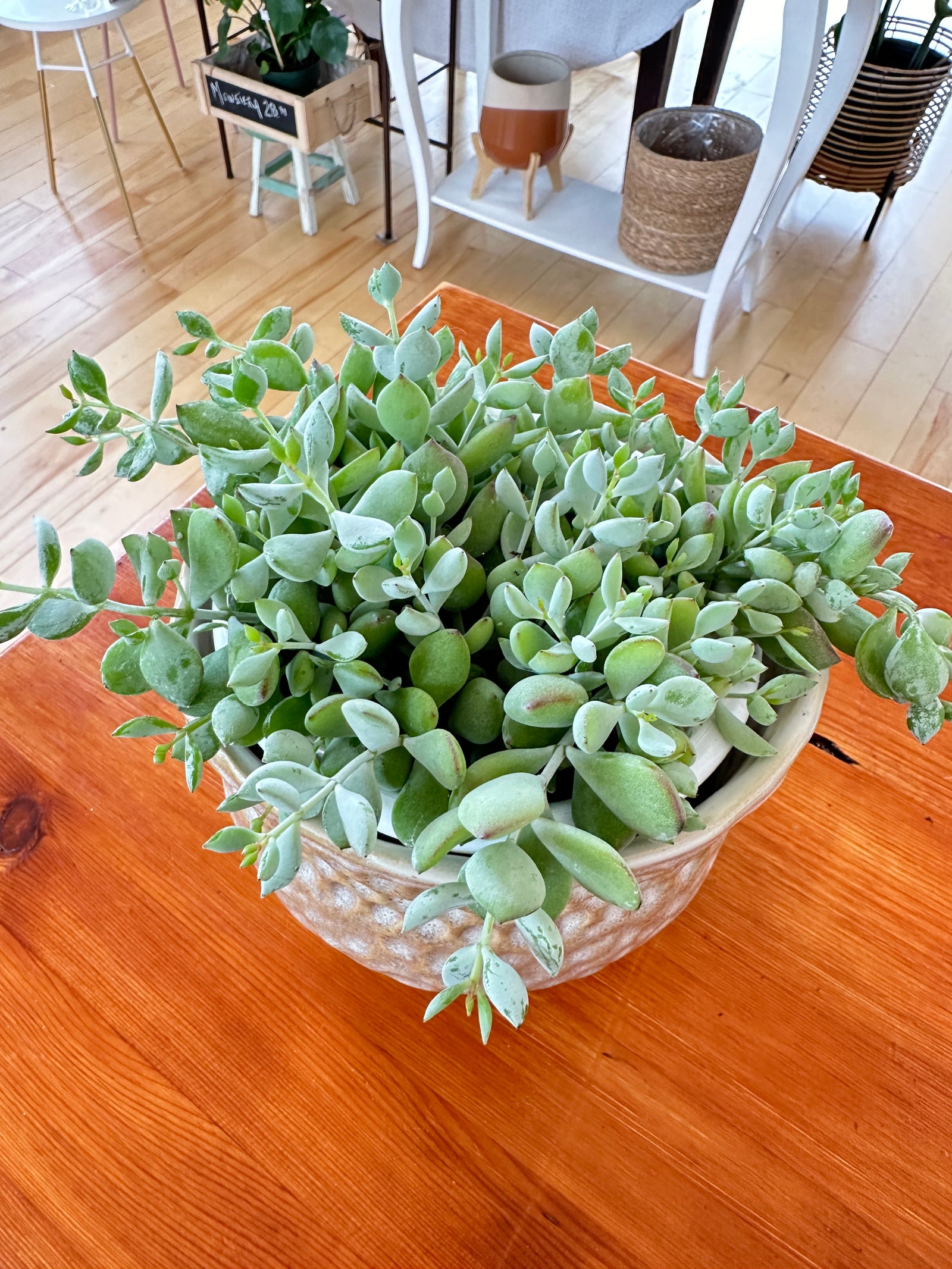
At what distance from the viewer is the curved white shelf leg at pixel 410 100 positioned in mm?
1612

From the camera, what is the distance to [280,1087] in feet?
1.62

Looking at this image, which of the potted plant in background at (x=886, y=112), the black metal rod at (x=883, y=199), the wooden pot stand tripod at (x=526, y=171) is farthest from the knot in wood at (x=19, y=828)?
the black metal rod at (x=883, y=199)

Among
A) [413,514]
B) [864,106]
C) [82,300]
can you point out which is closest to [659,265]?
[864,106]

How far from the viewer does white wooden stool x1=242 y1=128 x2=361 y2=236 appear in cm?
204

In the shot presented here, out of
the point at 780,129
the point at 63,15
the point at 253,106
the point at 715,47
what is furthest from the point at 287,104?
Answer: the point at 780,129

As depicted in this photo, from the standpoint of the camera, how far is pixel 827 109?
1.70 m

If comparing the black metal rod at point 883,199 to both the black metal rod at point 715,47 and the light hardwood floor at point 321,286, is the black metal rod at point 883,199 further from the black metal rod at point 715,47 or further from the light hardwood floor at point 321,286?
the black metal rod at point 715,47

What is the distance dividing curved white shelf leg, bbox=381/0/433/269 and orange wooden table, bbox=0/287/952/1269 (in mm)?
1501

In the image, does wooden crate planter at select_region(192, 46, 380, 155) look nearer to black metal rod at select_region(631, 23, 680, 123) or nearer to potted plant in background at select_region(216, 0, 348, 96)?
potted plant in background at select_region(216, 0, 348, 96)

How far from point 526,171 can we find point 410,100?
25cm

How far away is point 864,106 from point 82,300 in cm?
165

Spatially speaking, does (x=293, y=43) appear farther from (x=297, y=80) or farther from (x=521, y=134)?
(x=521, y=134)

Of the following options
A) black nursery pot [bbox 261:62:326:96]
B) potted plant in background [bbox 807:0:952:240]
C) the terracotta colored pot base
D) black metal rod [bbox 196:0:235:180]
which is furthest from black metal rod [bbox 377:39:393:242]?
potted plant in background [bbox 807:0:952:240]

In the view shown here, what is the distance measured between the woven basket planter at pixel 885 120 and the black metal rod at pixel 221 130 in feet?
4.28
